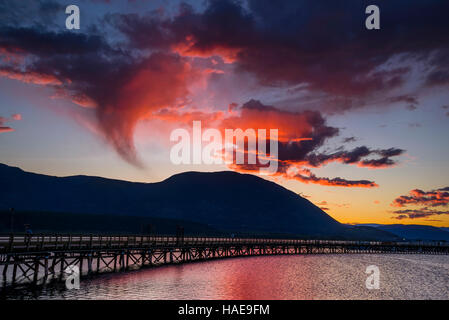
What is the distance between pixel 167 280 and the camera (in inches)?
2303

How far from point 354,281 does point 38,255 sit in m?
46.5

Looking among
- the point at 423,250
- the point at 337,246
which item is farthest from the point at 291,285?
the point at 423,250

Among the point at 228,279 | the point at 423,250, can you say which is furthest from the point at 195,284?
the point at 423,250


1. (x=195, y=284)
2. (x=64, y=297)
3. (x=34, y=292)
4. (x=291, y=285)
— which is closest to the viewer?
(x=64, y=297)

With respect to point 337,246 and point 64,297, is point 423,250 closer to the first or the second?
point 337,246

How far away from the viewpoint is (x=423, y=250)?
180125 millimetres

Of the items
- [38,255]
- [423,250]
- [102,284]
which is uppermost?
[38,255]

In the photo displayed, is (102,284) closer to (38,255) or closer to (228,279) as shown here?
(38,255)
